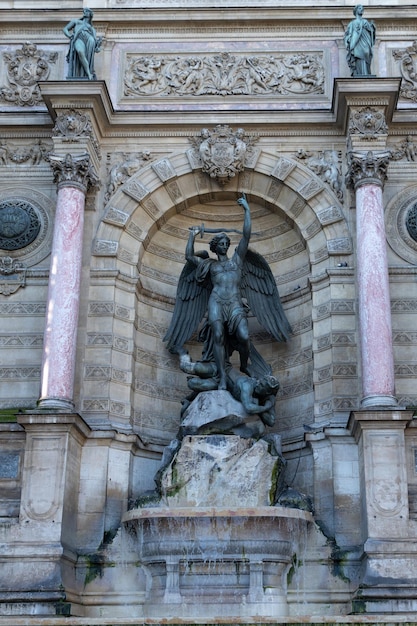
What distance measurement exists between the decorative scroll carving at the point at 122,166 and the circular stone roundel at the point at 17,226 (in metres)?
1.44

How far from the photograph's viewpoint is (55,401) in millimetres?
14750

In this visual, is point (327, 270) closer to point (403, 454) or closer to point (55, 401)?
point (403, 454)

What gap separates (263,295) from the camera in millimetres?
17266

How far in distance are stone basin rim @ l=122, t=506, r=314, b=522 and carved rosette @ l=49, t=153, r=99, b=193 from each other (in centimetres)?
602

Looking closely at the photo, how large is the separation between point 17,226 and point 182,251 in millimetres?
3299

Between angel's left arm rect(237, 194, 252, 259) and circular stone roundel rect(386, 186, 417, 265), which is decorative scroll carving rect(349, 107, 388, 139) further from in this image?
angel's left arm rect(237, 194, 252, 259)

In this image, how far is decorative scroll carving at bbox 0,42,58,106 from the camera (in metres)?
17.8

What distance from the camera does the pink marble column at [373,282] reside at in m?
14.8

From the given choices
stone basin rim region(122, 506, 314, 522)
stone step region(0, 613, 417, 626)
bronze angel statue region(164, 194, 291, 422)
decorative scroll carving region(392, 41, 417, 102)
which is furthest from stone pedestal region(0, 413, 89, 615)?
decorative scroll carving region(392, 41, 417, 102)

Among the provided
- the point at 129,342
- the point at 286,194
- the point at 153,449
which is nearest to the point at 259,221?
the point at 286,194

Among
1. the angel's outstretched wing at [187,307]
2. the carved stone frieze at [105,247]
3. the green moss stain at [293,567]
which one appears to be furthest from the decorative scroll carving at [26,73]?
the green moss stain at [293,567]

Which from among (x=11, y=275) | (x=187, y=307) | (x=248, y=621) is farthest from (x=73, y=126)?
(x=248, y=621)

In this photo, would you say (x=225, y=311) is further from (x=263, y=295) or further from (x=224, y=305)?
Answer: (x=263, y=295)

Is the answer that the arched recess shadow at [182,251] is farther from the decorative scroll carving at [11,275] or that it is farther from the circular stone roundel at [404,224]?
the decorative scroll carving at [11,275]
